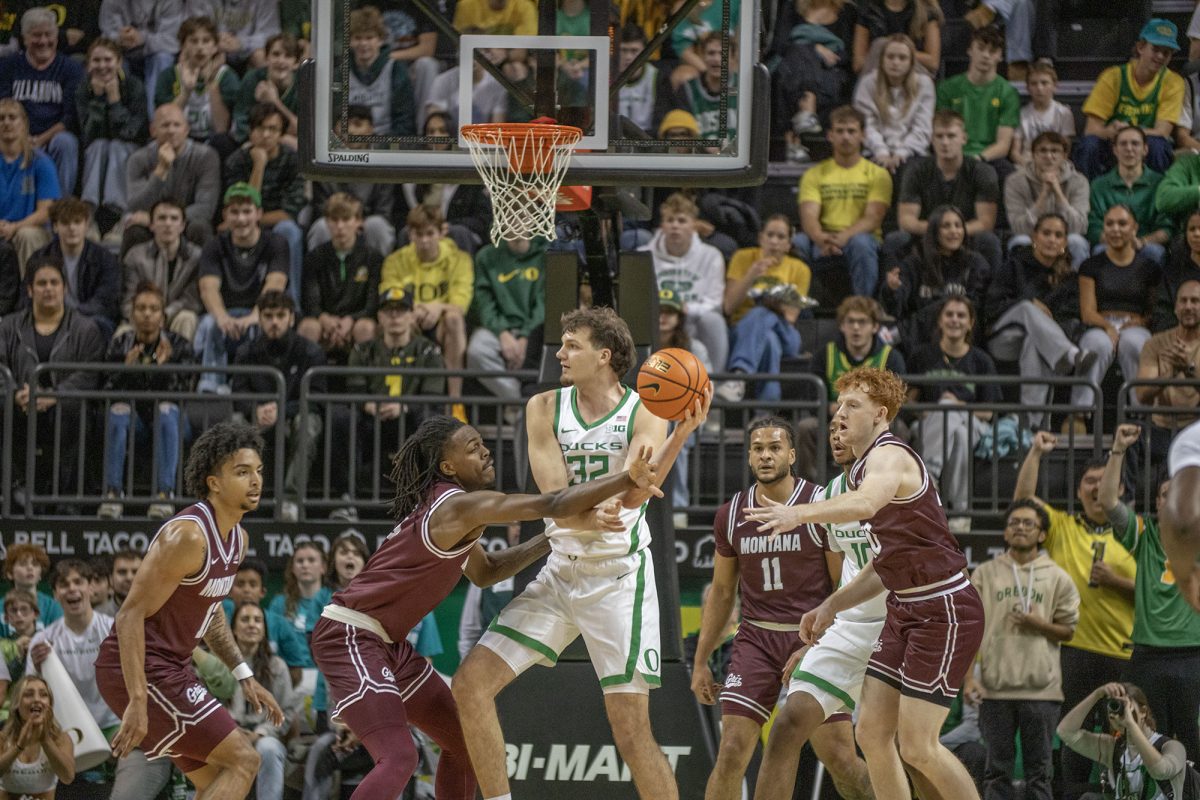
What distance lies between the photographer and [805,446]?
10953 mm

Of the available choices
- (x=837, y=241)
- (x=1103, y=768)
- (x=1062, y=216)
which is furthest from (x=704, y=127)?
(x=1103, y=768)

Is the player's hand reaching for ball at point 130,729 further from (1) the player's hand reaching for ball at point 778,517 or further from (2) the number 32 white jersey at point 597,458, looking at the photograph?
(1) the player's hand reaching for ball at point 778,517

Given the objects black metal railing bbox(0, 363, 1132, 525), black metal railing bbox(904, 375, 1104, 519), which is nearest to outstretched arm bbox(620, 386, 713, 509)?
black metal railing bbox(0, 363, 1132, 525)

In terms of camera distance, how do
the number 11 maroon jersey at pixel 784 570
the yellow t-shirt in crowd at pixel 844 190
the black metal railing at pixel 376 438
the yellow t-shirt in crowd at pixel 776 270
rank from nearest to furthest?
the number 11 maroon jersey at pixel 784 570 → the black metal railing at pixel 376 438 → the yellow t-shirt in crowd at pixel 776 270 → the yellow t-shirt in crowd at pixel 844 190

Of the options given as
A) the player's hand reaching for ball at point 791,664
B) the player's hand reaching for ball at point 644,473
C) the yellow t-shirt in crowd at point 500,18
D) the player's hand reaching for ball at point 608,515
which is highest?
the yellow t-shirt in crowd at point 500,18

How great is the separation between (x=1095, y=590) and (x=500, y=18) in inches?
207

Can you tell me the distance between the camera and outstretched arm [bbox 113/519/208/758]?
674 cm

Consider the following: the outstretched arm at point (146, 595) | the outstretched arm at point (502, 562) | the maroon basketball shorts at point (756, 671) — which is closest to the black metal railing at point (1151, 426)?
the maroon basketball shorts at point (756, 671)

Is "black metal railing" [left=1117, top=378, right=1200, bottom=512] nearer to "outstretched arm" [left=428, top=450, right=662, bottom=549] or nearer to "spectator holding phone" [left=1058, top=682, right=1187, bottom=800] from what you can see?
"spectator holding phone" [left=1058, top=682, right=1187, bottom=800]

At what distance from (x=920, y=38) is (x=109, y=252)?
686cm

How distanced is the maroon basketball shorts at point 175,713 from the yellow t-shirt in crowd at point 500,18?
159 inches

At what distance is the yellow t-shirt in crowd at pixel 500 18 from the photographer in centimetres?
942

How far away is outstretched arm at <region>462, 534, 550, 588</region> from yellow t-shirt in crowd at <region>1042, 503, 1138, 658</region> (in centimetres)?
452

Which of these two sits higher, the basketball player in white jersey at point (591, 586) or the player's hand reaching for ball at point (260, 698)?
the basketball player in white jersey at point (591, 586)
